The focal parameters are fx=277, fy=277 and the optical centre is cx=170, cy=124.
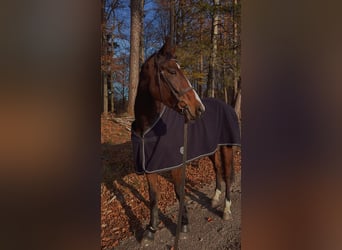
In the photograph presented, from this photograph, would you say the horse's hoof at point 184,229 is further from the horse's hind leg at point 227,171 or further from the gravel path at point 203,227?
the horse's hind leg at point 227,171

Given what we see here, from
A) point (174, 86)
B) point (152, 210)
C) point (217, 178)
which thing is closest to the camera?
point (174, 86)

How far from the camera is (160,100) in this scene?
42.7 inches

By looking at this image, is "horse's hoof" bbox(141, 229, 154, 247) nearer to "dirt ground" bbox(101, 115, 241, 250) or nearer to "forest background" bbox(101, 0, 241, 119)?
"dirt ground" bbox(101, 115, 241, 250)

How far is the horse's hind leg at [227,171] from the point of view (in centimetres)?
123

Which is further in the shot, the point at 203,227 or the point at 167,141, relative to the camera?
the point at 203,227

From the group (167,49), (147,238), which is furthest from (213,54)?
(147,238)

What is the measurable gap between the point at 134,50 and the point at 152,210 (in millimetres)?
655

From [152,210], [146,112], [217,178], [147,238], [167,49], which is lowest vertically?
[147,238]

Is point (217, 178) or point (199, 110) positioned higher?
point (199, 110)

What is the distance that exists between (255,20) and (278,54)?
0.17 m

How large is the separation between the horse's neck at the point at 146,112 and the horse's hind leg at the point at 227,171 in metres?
0.35

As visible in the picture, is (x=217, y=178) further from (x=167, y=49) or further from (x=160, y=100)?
(x=167, y=49)

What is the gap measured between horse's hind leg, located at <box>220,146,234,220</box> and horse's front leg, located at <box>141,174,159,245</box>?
32 cm

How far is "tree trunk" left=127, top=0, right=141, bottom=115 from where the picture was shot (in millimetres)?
1078
